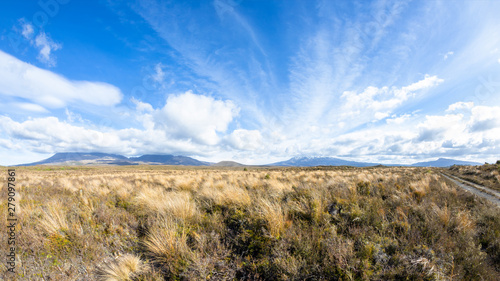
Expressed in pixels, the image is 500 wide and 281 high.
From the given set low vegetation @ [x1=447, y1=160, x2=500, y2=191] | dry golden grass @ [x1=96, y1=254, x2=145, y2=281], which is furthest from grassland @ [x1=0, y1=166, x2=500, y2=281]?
low vegetation @ [x1=447, y1=160, x2=500, y2=191]

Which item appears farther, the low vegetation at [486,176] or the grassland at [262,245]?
the low vegetation at [486,176]

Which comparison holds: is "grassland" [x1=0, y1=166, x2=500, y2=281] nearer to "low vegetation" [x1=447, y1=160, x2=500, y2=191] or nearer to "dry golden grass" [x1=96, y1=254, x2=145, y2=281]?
"dry golden grass" [x1=96, y1=254, x2=145, y2=281]

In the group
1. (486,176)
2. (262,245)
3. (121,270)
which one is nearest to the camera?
(121,270)

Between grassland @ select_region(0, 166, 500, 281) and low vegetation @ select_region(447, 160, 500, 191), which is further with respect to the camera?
low vegetation @ select_region(447, 160, 500, 191)

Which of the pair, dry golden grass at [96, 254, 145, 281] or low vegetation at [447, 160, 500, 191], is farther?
low vegetation at [447, 160, 500, 191]

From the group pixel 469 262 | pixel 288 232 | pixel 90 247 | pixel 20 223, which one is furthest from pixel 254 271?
pixel 20 223

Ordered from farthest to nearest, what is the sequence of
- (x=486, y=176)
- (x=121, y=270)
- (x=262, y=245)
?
(x=486, y=176), (x=262, y=245), (x=121, y=270)

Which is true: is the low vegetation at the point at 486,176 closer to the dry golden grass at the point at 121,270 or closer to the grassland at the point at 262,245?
the grassland at the point at 262,245

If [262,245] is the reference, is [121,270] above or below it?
below

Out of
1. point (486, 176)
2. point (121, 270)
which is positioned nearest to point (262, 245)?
point (121, 270)

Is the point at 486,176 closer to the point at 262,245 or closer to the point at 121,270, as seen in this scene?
the point at 262,245

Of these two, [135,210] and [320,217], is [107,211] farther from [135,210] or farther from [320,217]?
[320,217]

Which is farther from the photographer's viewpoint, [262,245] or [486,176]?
[486,176]

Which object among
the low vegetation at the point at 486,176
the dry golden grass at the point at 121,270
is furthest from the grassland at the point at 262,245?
the low vegetation at the point at 486,176
